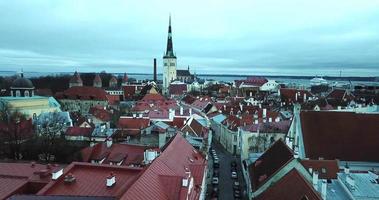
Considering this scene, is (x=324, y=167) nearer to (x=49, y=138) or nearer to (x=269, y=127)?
(x=269, y=127)

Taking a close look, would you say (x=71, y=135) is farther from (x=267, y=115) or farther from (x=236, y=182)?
(x=267, y=115)

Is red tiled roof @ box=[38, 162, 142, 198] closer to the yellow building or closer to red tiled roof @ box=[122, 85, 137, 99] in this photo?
the yellow building

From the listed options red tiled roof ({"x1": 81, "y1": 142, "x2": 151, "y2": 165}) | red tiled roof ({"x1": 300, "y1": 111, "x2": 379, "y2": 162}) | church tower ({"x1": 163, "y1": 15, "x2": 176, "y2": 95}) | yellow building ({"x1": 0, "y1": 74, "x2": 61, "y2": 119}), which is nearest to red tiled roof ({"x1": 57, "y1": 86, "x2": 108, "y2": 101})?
yellow building ({"x1": 0, "y1": 74, "x2": 61, "y2": 119})

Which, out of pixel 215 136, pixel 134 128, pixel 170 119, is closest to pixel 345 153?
pixel 134 128

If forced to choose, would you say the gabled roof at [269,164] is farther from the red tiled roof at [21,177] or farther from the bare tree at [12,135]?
the bare tree at [12,135]

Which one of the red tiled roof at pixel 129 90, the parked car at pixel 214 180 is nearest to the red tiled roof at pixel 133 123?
the parked car at pixel 214 180

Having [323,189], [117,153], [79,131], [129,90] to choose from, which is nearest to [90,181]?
[117,153]
